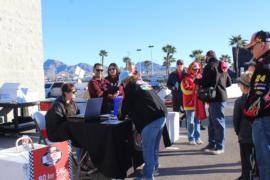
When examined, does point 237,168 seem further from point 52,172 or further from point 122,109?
point 52,172

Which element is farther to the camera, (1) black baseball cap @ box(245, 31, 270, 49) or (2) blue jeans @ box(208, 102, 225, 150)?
(2) blue jeans @ box(208, 102, 225, 150)

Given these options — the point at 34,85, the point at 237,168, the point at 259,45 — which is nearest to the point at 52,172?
the point at 259,45

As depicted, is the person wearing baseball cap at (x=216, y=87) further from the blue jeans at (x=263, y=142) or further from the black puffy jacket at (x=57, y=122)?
the blue jeans at (x=263, y=142)

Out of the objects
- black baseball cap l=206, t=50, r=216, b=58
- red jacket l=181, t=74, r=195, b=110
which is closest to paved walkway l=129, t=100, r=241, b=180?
red jacket l=181, t=74, r=195, b=110

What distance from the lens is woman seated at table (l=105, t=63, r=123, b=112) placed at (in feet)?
24.7

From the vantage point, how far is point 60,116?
5.69 meters

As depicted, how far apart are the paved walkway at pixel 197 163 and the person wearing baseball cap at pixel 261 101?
183 centimetres

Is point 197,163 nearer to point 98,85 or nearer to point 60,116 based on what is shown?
point 98,85

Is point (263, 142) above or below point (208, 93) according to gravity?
below

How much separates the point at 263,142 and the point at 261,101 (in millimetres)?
476

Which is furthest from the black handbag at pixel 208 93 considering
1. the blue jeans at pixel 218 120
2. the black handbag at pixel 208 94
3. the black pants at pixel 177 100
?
the black pants at pixel 177 100

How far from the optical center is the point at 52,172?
15.1 ft

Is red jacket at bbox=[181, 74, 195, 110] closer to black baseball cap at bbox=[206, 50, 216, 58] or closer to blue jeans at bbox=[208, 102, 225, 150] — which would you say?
blue jeans at bbox=[208, 102, 225, 150]

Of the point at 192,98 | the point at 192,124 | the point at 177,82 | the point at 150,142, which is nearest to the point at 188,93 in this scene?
the point at 192,98
